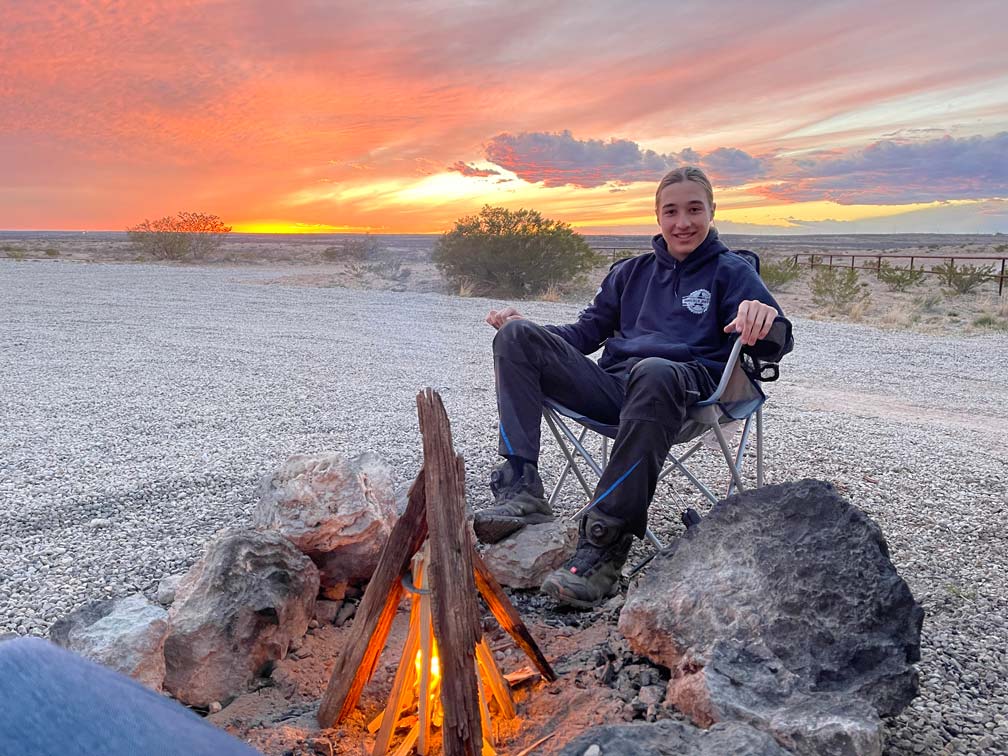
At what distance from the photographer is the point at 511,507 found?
2.79 m

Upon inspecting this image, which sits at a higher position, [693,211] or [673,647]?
[693,211]

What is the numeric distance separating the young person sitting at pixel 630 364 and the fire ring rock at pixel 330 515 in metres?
0.38

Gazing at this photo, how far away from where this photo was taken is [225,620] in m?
2.09

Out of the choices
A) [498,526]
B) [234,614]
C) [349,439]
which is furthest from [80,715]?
[349,439]

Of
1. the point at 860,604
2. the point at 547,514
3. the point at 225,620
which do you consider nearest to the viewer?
the point at 860,604

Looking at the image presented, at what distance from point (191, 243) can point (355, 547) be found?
26440 millimetres

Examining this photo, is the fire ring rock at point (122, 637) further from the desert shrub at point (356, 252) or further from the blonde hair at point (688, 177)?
the desert shrub at point (356, 252)

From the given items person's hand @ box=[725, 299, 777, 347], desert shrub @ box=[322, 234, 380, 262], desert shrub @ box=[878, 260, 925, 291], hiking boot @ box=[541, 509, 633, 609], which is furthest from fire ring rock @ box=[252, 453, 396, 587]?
desert shrub @ box=[322, 234, 380, 262]

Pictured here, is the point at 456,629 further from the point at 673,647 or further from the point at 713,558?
the point at 713,558

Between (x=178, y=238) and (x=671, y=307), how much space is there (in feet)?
84.3

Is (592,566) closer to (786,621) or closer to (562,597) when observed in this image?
(562,597)

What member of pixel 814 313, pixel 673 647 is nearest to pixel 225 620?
pixel 673 647

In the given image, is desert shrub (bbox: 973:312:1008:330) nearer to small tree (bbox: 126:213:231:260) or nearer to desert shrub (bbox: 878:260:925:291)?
desert shrub (bbox: 878:260:925:291)

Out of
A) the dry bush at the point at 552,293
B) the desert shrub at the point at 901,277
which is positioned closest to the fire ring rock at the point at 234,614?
the dry bush at the point at 552,293
